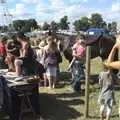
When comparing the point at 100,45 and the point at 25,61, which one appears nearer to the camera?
the point at 25,61

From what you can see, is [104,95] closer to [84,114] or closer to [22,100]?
[84,114]

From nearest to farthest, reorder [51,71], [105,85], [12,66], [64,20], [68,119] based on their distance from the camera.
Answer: [105,85]
[68,119]
[12,66]
[51,71]
[64,20]

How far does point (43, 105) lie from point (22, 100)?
1884 millimetres

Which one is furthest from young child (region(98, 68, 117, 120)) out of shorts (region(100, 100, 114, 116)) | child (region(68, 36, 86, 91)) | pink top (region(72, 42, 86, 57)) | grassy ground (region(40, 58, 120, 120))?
pink top (region(72, 42, 86, 57))

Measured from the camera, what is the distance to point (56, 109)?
35.6 feet

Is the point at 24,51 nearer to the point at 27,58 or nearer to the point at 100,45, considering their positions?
the point at 27,58

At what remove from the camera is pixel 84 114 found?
32.6ft

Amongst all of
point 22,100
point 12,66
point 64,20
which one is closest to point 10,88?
point 22,100

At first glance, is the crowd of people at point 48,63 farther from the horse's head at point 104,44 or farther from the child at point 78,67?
the horse's head at point 104,44

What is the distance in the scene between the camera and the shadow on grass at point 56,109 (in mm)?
10078

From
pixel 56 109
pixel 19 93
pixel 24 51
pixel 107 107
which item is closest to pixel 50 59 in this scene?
pixel 24 51

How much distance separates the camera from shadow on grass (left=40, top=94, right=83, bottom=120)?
10.1 metres

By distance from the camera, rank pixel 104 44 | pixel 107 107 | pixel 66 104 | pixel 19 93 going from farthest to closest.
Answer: pixel 104 44
pixel 66 104
pixel 19 93
pixel 107 107

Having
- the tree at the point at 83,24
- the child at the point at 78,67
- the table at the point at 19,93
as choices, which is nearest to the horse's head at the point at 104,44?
the child at the point at 78,67
